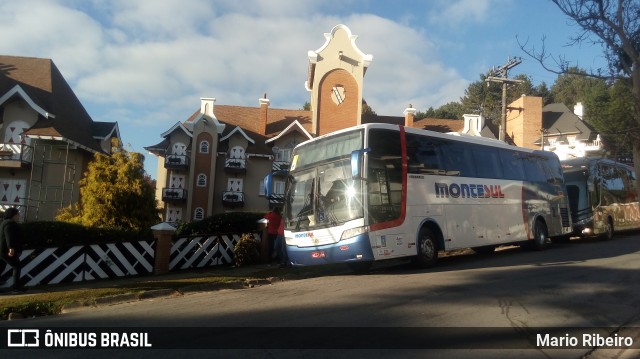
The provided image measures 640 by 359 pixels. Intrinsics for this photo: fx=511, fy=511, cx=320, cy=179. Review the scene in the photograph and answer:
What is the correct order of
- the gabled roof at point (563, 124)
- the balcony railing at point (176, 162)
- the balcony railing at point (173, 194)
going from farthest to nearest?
the gabled roof at point (563, 124) → the balcony railing at point (176, 162) → the balcony railing at point (173, 194)

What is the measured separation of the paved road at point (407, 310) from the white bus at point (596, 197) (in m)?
9.41

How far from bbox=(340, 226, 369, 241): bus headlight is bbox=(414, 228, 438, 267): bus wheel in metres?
2.19

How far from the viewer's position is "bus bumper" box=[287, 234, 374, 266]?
12.0m

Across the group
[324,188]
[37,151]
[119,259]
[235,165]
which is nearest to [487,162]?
[324,188]

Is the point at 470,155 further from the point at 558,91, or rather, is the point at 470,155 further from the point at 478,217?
the point at 558,91

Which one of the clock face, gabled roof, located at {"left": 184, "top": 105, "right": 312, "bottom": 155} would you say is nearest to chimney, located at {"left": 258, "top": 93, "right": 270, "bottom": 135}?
gabled roof, located at {"left": 184, "top": 105, "right": 312, "bottom": 155}

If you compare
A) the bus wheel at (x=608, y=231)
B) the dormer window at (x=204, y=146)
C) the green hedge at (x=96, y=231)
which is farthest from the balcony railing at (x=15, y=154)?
the bus wheel at (x=608, y=231)

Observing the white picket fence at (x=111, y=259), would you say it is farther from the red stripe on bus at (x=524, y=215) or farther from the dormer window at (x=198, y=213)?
the dormer window at (x=198, y=213)

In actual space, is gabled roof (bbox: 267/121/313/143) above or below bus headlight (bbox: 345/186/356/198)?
above

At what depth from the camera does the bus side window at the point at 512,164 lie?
57.2ft

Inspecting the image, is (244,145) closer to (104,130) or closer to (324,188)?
(104,130)

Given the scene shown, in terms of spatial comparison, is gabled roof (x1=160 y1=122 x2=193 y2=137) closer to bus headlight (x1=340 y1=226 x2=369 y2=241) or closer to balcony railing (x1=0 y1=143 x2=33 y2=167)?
balcony railing (x1=0 y1=143 x2=33 y2=167)

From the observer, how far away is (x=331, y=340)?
6680 millimetres

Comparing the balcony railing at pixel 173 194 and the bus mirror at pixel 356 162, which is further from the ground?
the balcony railing at pixel 173 194
